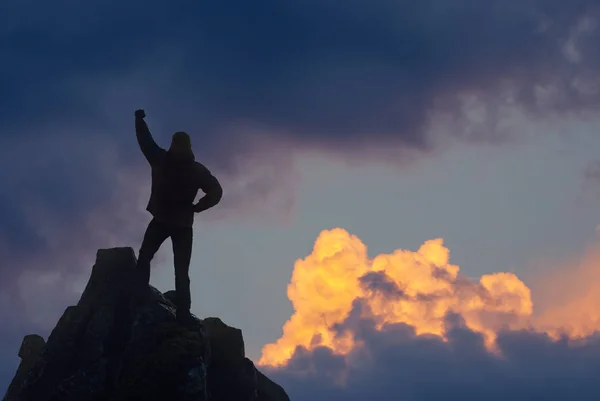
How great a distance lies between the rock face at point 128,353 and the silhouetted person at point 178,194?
1.47 m

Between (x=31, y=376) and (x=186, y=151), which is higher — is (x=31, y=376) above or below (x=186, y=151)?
below

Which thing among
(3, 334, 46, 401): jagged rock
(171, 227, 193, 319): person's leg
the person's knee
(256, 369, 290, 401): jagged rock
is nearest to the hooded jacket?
(171, 227, 193, 319): person's leg

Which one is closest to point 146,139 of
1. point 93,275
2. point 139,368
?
point 93,275

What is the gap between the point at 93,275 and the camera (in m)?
28.1

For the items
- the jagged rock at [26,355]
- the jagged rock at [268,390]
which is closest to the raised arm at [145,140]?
the jagged rock at [26,355]

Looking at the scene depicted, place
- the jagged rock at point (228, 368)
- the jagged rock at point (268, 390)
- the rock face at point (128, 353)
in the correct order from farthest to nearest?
the jagged rock at point (268, 390), the jagged rock at point (228, 368), the rock face at point (128, 353)

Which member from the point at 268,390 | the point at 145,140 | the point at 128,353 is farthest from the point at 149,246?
the point at 268,390

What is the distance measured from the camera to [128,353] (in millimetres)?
24906

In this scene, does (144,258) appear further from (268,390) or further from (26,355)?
(26,355)

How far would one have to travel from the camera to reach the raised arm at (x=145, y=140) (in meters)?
26.3

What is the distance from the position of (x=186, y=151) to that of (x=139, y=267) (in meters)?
5.02

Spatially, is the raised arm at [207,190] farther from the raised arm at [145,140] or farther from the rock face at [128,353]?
the rock face at [128,353]

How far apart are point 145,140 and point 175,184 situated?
2.07 meters

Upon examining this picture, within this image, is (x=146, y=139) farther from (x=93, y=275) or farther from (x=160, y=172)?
(x=93, y=275)
